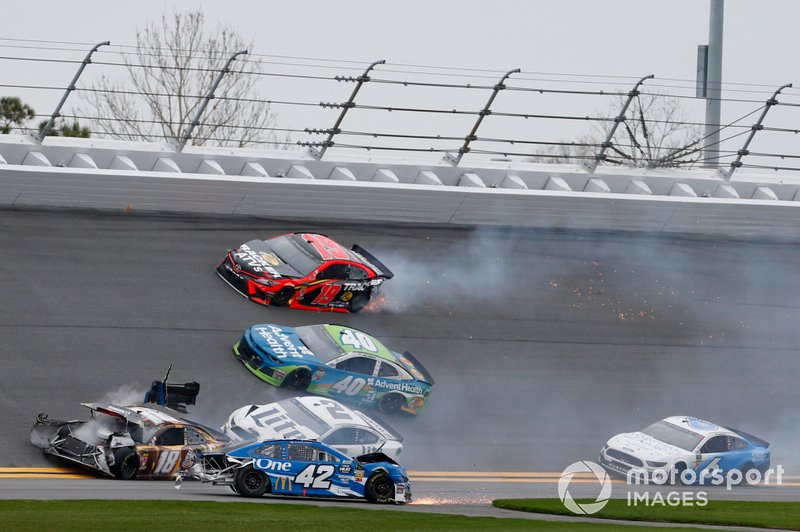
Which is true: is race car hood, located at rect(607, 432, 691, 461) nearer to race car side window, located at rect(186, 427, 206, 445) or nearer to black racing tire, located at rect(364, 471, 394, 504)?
black racing tire, located at rect(364, 471, 394, 504)

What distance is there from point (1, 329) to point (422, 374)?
6573 millimetres

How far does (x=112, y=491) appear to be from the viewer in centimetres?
1559

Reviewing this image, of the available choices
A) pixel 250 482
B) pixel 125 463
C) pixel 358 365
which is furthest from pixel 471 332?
pixel 125 463

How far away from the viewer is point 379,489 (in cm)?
1659

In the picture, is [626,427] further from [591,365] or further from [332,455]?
[332,455]

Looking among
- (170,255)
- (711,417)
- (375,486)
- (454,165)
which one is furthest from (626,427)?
A: (454,165)

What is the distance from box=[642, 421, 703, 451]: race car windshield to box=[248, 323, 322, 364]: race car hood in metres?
5.34

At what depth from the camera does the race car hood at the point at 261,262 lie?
22875 mm

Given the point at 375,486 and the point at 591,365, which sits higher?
the point at 591,365

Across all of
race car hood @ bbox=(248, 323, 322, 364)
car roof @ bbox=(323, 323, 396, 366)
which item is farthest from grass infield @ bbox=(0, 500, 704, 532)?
car roof @ bbox=(323, 323, 396, 366)

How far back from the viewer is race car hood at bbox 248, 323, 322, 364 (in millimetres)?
20047

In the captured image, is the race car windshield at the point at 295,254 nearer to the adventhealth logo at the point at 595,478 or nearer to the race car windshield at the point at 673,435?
the adventhealth logo at the point at 595,478

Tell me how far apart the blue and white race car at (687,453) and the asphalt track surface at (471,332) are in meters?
0.52

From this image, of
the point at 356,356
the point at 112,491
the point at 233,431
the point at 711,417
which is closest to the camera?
the point at 112,491
